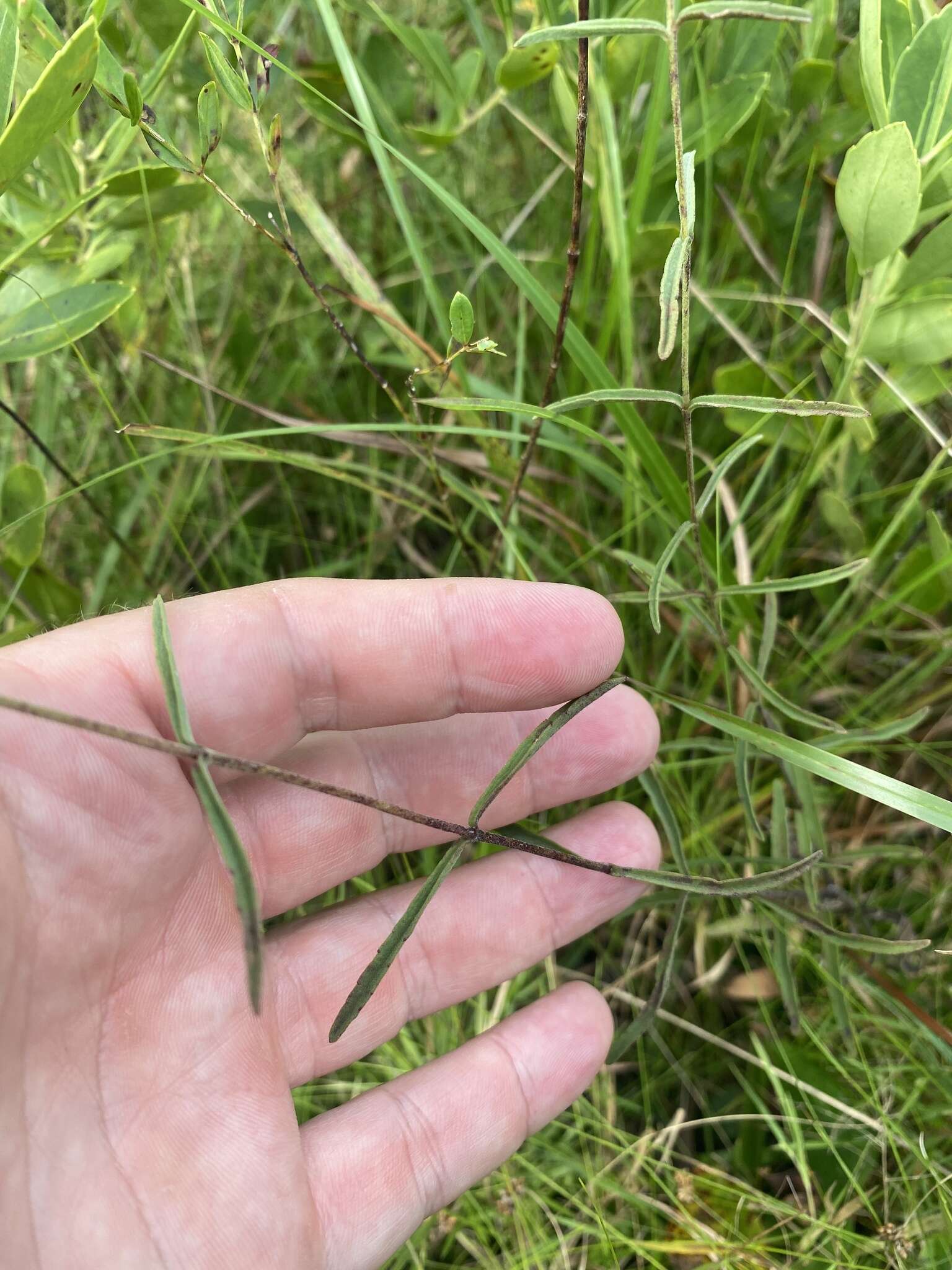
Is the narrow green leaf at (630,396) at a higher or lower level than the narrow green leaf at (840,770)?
higher

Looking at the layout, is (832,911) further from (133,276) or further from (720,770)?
(133,276)

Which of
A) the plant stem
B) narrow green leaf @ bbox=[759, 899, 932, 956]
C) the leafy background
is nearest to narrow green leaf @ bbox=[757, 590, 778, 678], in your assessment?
the leafy background

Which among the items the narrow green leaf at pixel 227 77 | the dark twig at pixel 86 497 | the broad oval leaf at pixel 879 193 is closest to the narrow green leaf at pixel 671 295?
the broad oval leaf at pixel 879 193

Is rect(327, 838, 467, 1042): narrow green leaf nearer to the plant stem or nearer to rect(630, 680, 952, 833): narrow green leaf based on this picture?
the plant stem

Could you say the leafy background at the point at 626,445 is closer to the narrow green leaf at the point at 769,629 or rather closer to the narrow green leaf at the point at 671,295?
the narrow green leaf at the point at 769,629

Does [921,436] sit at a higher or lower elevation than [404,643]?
lower

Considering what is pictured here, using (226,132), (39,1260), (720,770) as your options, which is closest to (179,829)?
(39,1260)
